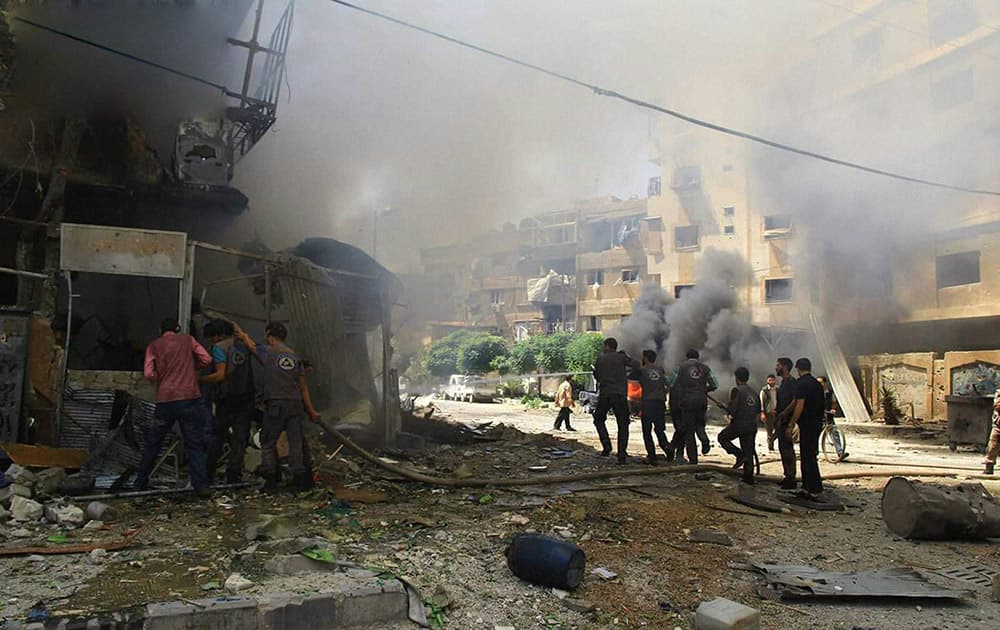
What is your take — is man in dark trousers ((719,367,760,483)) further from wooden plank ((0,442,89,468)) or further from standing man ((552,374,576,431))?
standing man ((552,374,576,431))

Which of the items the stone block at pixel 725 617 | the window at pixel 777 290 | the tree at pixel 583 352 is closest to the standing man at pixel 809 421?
the stone block at pixel 725 617

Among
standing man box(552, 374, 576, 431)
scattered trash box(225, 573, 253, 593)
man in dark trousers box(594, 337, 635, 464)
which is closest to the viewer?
scattered trash box(225, 573, 253, 593)

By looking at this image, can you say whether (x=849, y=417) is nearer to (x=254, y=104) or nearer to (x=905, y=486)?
(x=905, y=486)

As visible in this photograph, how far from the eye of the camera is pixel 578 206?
49.9 metres

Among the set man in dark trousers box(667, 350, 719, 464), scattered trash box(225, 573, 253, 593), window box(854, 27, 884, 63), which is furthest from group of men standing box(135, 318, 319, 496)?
window box(854, 27, 884, 63)

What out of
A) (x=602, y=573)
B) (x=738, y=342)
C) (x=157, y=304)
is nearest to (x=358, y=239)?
(x=157, y=304)

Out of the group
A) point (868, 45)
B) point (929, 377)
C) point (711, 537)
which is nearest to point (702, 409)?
point (711, 537)

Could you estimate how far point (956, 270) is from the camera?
21328 mm

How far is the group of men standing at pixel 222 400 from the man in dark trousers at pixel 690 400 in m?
4.60

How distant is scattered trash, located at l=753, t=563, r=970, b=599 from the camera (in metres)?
3.89

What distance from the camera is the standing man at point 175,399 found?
215 inches

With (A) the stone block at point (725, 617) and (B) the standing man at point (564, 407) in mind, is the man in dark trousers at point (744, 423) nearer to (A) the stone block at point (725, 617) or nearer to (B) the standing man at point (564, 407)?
(A) the stone block at point (725, 617)

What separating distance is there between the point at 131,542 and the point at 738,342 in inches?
889

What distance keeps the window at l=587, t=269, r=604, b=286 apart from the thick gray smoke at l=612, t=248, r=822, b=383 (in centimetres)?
1044
